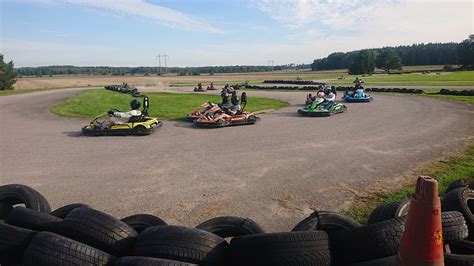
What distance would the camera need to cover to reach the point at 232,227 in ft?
11.9

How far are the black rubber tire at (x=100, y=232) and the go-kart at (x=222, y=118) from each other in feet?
31.0

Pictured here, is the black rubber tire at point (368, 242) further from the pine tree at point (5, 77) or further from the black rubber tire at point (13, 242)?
the pine tree at point (5, 77)

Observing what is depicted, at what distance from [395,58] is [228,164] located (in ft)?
334

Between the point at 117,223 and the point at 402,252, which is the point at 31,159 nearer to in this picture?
the point at 117,223

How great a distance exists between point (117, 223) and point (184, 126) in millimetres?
10010

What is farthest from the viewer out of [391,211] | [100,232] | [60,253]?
[391,211]

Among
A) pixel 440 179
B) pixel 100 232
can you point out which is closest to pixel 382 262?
pixel 100 232

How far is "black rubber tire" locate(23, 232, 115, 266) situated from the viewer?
A: 3.00 m

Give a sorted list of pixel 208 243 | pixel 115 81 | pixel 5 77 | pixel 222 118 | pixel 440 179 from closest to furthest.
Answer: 1. pixel 208 243
2. pixel 440 179
3. pixel 222 118
4. pixel 5 77
5. pixel 115 81

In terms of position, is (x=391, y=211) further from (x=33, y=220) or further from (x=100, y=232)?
(x=33, y=220)

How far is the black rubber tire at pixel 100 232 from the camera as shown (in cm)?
324

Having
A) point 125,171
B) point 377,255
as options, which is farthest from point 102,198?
point 377,255

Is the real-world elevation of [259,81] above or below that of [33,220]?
below

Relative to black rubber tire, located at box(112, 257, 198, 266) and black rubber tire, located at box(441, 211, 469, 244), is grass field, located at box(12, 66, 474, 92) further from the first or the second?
black rubber tire, located at box(112, 257, 198, 266)
